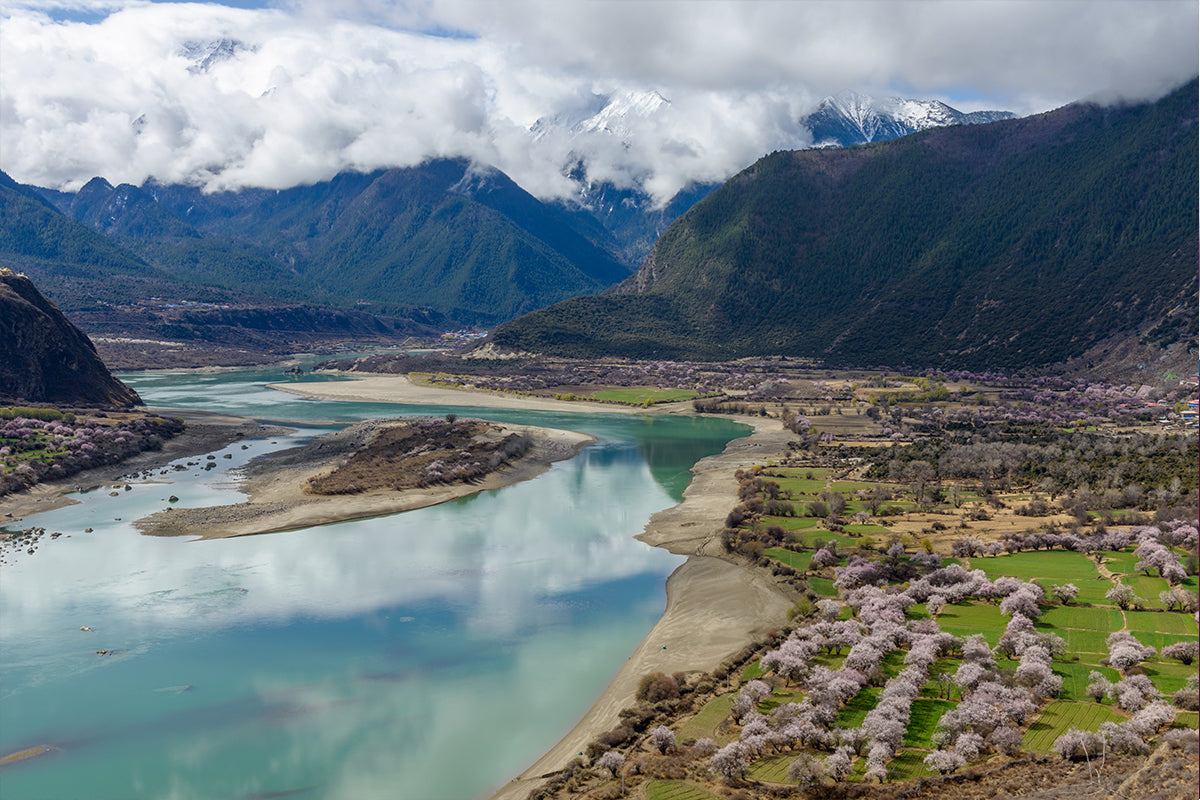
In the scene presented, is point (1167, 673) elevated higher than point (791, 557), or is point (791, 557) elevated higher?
point (791, 557)

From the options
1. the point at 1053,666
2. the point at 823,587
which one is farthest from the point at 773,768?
the point at 823,587

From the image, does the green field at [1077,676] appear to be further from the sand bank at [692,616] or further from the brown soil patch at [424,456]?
the brown soil patch at [424,456]

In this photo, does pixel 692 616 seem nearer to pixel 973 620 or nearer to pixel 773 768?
pixel 973 620

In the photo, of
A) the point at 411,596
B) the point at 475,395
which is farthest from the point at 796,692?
the point at 475,395

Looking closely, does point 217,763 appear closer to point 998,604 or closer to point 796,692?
point 796,692

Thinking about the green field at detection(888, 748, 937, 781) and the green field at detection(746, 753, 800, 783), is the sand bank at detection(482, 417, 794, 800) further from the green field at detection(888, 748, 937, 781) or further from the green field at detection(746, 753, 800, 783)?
the green field at detection(888, 748, 937, 781)

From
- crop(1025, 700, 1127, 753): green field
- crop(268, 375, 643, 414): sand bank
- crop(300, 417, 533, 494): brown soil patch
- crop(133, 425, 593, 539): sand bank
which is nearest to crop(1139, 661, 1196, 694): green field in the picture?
crop(1025, 700, 1127, 753): green field

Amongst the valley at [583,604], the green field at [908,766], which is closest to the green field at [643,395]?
the valley at [583,604]
